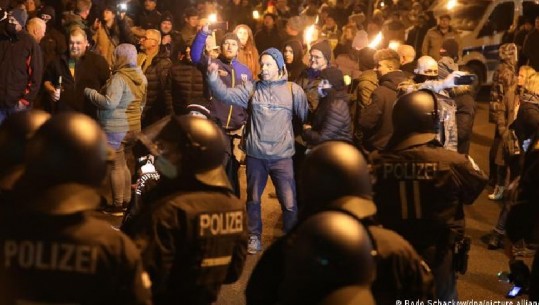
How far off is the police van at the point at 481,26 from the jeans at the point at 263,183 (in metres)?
11.7

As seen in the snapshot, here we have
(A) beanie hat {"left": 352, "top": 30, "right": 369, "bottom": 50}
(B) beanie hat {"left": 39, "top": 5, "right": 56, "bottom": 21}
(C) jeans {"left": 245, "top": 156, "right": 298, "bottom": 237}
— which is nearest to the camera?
(C) jeans {"left": 245, "top": 156, "right": 298, "bottom": 237}

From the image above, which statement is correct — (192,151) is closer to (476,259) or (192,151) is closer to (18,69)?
(476,259)

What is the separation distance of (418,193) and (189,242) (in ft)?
5.08

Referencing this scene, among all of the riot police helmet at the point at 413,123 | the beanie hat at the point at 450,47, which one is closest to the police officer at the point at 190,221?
the riot police helmet at the point at 413,123

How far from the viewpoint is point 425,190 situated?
Result: 4742 mm

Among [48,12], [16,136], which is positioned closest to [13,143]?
[16,136]

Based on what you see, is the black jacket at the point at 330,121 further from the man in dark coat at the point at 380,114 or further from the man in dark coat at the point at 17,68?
the man in dark coat at the point at 17,68

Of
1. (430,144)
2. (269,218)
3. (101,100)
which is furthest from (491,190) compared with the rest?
(430,144)

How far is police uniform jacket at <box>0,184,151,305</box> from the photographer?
3.06 m

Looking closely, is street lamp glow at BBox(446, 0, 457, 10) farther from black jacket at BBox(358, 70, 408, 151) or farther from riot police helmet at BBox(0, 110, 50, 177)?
riot police helmet at BBox(0, 110, 50, 177)

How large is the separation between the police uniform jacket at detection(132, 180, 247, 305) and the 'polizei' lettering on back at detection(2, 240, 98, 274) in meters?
0.68

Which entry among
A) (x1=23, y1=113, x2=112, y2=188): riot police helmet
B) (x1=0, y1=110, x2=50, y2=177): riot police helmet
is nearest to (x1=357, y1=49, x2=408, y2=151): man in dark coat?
(x1=0, y1=110, x2=50, y2=177): riot police helmet

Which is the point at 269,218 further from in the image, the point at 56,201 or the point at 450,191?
the point at 56,201

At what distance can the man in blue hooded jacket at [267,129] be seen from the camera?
292 inches
